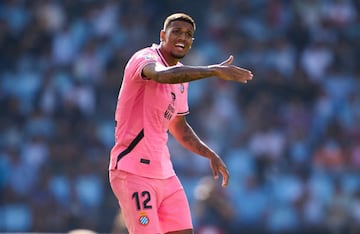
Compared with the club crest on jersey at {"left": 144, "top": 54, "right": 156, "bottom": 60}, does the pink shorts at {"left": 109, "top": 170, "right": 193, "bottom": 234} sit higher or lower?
lower

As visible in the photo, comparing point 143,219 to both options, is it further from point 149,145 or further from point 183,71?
point 183,71

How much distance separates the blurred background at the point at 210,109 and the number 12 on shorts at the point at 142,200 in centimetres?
598

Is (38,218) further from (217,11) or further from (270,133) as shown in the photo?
(217,11)

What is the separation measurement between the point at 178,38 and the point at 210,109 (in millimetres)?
8685

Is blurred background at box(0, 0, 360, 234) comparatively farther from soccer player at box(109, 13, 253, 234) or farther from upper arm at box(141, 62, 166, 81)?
upper arm at box(141, 62, 166, 81)

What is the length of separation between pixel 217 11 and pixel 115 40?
78.4 inches

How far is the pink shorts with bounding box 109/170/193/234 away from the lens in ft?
25.7

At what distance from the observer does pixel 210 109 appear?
16672 mm

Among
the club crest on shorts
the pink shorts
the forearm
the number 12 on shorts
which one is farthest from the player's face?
the club crest on shorts

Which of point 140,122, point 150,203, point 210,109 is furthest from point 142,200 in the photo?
point 210,109

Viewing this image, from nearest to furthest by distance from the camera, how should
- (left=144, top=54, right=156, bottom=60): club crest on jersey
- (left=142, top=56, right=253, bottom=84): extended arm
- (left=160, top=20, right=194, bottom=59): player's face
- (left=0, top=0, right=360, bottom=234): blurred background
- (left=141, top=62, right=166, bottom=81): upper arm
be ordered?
(left=142, top=56, right=253, bottom=84): extended arm, (left=141, top=62, right=166, bottom=81): upper arm, (left=144, top=54, right=156, bottom=60): club crest on jersey, (left=160, top=20, right=194, bottom=59): player's face, (left=0, top=0, right=360, bottom=234): blurred background

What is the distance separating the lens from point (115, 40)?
17.9 m

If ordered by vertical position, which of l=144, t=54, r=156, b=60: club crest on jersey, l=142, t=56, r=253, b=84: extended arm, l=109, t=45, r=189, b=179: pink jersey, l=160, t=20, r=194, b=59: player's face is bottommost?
l=109, t=45, r=189, b=179: pink jersey

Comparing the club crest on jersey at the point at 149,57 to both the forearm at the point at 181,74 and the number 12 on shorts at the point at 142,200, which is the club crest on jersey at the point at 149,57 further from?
the number 12 on shorts at the point at 142,200
